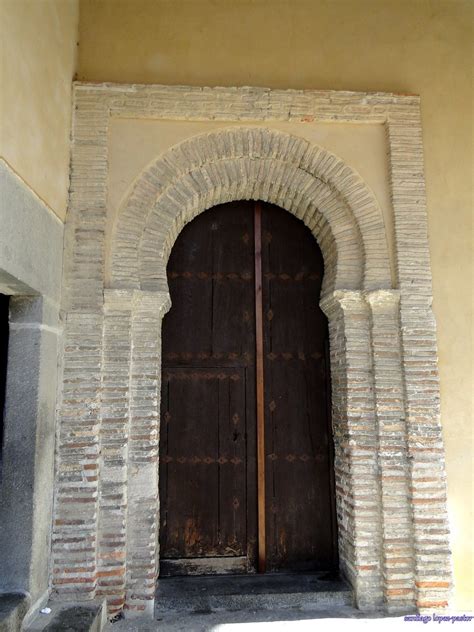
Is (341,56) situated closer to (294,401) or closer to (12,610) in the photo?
(294,401)

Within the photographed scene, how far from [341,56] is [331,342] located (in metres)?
2.29

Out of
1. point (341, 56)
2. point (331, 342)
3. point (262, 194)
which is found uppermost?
point (341, 56)

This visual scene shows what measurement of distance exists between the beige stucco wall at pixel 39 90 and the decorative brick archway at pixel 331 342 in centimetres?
20

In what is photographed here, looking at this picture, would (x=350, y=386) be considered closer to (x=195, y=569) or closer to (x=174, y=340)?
(x=174, y=340)

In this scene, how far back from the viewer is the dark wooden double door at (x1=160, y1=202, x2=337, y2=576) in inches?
162

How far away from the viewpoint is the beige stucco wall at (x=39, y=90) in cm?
294

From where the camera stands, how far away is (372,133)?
4.21m

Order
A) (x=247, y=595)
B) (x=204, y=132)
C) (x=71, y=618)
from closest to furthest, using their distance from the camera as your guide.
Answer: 1. (x=71, y=618)
2. (x=247, y=595)
3. (x=204, y=132)

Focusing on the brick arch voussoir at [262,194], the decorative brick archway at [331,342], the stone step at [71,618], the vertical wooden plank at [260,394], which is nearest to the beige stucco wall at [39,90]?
the decorative brick archway at [331,342]

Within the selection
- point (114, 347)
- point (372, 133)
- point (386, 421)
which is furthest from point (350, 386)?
point (372, 133)

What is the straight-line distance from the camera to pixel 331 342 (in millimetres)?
4227

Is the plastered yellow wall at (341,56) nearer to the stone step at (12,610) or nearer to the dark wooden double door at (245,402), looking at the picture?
the dark wooden double door at (245,402)

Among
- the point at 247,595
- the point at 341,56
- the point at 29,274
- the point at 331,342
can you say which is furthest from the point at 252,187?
the point at 247,595

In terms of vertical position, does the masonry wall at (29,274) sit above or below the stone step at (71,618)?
above
